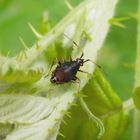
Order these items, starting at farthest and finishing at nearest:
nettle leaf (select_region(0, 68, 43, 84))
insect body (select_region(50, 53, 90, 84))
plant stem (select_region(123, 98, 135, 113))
Result: plant stem (select_region(123, 98, 135, 113)) → insect body (select_region(50, 53, 90, 84)) → nettle leaf (select_region(0, 68, 43, 84))

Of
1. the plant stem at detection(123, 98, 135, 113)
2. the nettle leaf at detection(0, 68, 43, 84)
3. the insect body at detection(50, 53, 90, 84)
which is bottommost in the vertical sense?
the plant stem at detection(123, 98, 135, 113)

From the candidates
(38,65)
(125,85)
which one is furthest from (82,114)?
(125,85)

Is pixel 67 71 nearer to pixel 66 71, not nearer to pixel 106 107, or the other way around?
pixel 66 71

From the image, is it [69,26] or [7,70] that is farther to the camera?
[69,26]

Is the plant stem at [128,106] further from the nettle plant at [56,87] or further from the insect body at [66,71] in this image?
the insect body at [66,71]

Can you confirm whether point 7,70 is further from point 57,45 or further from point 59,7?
point 59,7

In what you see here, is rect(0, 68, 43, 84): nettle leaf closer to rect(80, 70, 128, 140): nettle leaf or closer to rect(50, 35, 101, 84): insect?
rect(50, 35, 101, 84): insect

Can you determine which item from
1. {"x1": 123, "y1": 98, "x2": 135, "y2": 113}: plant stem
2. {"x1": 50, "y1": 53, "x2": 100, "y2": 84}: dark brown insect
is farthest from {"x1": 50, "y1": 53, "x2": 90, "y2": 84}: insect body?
{"x1": 123, "y1": 98, "x2": 135, "y2": 113}: plant stem
